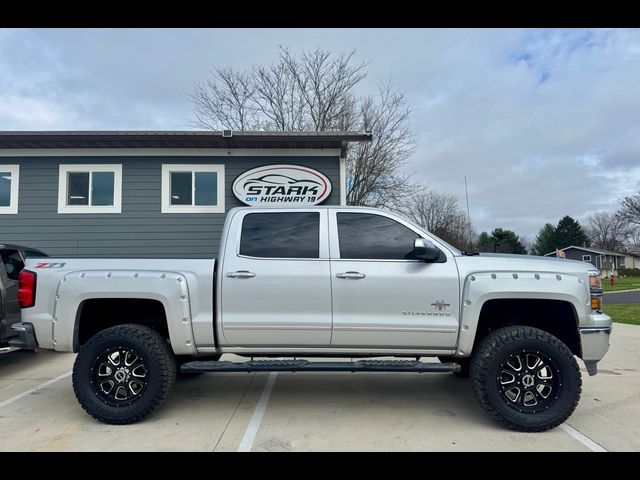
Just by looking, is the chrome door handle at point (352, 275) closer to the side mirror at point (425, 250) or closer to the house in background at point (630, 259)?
the side mirror at point (425, 250)

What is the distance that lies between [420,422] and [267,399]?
170 cm

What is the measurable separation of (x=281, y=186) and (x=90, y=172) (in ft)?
13.8

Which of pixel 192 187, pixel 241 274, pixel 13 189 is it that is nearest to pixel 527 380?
pixel 241 274

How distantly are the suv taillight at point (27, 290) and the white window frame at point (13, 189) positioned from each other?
626 centimetres

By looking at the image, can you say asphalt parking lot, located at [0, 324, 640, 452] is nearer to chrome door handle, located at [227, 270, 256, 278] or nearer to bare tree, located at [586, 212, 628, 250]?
chrome door handle, located at [227, 270, 256, 278]

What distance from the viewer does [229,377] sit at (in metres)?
5.66

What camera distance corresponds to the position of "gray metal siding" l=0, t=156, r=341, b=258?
8.92m

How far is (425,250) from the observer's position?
12.5ft

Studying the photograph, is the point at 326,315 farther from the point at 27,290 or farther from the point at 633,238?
the point at 633,238

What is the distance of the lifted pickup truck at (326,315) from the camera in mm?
3807

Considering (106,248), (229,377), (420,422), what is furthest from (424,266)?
(106,248)
